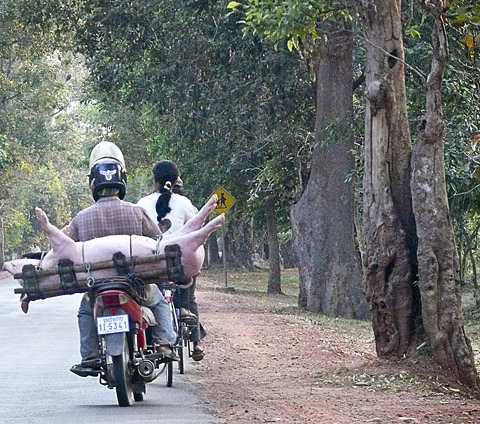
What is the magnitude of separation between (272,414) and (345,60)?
617 inches

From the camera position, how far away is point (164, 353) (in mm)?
9633

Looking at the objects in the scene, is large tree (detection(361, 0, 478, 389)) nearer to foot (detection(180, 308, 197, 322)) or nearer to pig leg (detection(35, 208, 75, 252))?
foot (detection(180, 308, 197, 322))

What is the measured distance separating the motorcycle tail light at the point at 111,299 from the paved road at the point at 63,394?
85cm

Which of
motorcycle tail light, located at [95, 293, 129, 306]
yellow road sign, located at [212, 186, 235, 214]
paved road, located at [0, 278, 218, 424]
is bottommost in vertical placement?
paved road, located at [0, 278, 218, 424]

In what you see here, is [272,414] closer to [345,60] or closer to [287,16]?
[287,16]

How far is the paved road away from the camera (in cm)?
873

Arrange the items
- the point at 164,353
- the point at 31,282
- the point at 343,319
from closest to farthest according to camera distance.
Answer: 1. the point at 31,282
2. the point at 164,353
3. the point at 343,319

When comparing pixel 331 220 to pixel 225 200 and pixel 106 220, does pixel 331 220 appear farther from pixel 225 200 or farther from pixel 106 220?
pixel 106 220

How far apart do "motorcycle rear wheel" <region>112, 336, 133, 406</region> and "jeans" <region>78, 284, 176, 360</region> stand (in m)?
0.32

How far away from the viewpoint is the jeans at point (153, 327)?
9141 millimetres

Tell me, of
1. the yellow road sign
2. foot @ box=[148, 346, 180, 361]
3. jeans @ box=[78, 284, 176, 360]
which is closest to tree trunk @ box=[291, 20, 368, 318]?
the yellow road sign

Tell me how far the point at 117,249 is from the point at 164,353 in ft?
3.98

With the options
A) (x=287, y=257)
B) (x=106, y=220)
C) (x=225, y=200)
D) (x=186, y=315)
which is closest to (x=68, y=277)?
(x=106, y=220)

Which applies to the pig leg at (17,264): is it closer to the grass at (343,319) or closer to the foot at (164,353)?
the foot at (164,353)
